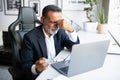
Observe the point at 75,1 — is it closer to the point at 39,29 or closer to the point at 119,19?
the point at 119,19

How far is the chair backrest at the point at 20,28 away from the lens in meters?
1.81

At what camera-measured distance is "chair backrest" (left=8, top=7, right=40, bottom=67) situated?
1811mm

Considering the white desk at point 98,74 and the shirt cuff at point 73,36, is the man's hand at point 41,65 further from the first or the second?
the shirt cuff at point 73,36

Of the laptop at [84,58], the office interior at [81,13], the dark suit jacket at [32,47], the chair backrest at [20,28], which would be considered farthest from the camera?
the office interior at [81,13]

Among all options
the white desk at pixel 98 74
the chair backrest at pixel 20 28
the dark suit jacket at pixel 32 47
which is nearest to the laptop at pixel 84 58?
the white desk at pixel 98 74

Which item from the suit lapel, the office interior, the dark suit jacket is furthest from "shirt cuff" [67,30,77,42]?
the office interior

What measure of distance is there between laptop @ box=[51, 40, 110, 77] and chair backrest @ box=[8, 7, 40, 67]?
62cm

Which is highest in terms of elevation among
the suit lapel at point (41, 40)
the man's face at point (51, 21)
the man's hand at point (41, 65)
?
the man's face at point (51, 21)

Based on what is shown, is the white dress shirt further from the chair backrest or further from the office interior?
the office interior

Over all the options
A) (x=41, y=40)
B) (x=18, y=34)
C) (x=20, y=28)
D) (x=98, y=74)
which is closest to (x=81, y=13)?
(x=20, y=28)

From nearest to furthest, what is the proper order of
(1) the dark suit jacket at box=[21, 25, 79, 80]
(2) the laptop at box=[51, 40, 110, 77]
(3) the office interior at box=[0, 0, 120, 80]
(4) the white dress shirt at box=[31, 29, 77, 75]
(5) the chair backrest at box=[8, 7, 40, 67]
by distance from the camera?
(2) the laptop at box=[51, 40, 110, 77] → (1) the dark suit jacket at box=[21, 25, 79, 80] → (4) the white dress shirt at box=[31, 29, 77, 75] → (5) the chair backrest at box=[8, 7, 40, 67] → (3) the office interior at box=[0, 0, 120, 80]

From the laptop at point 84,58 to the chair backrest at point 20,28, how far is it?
0.62 meters

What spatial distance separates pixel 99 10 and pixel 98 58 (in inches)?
62.1

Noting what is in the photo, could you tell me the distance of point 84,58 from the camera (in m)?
1.16
